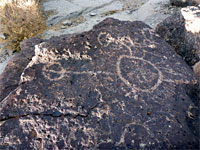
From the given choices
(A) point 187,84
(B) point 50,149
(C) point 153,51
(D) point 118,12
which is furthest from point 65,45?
(D) point 118,12

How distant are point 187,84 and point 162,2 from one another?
9.86 feet

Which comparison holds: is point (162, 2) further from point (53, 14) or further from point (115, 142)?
point (115, 142)

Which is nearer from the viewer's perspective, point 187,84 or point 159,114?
point 159,114

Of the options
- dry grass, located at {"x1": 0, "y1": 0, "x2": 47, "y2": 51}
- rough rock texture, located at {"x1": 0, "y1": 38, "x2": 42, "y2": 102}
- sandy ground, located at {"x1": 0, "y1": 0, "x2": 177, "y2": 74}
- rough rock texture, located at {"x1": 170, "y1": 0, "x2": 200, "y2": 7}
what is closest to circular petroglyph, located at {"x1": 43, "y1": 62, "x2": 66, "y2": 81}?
Answer: rough rock texture, located at {"x1": 0, "y1": 38, "x2": 42, "y2": 102}

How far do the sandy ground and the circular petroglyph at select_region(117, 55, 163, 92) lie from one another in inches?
76.6

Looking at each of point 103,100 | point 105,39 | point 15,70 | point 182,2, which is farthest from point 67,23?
point 103,100

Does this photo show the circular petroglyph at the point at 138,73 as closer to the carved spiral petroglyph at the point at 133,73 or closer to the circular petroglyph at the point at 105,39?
the carved spiral petroglyph at the point at 133,73

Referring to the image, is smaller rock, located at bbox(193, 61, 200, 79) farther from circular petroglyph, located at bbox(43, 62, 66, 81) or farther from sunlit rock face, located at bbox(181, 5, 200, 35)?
circular petroglyph, located at bbox(43, 62, 66, 81)

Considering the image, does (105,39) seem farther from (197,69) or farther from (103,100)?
(197,69)

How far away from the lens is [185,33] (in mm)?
2180

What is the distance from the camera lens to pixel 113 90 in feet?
5.02

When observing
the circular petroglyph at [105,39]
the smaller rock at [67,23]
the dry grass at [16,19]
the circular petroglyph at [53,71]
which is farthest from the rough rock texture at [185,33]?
the dry grass at [16,19]

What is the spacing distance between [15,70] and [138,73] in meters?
1.45

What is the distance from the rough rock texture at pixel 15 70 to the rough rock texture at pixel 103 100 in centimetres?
53
